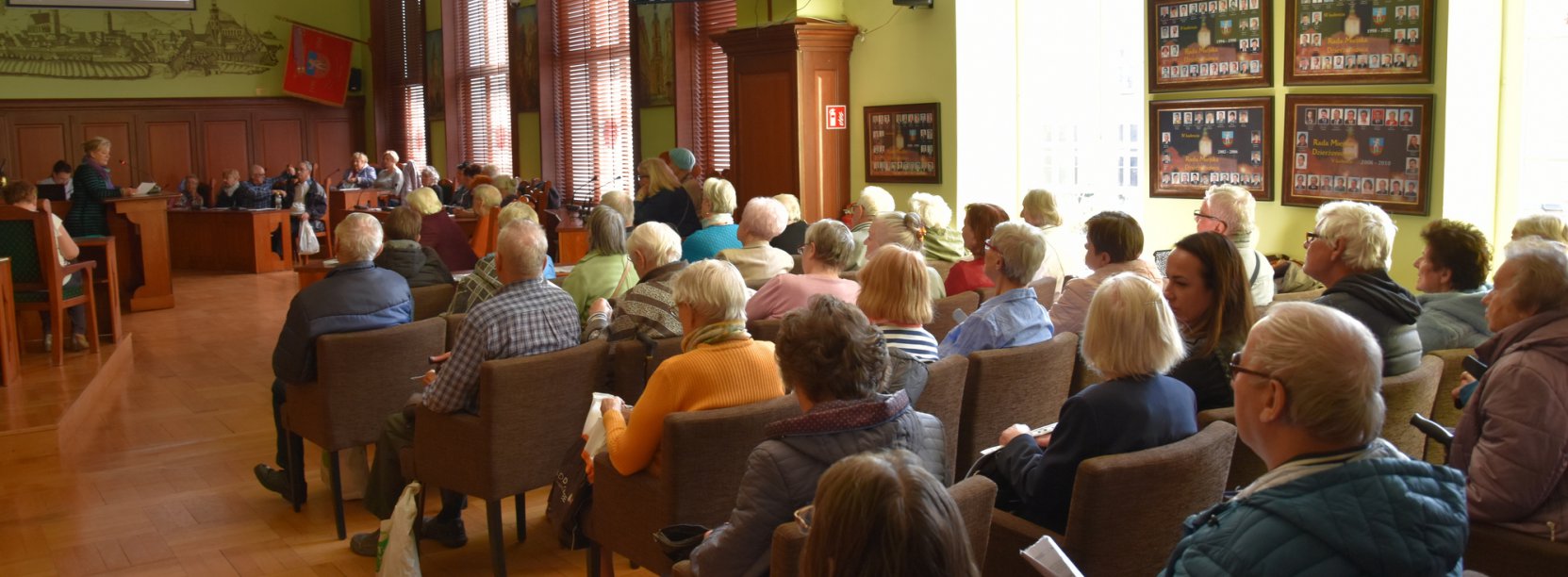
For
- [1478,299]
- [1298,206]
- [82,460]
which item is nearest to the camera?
[1478,299]

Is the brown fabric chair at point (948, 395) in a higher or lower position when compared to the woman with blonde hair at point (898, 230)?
lower

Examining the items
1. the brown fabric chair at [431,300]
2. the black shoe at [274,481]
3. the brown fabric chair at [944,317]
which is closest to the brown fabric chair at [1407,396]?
the brown fabric chair at [944,317]

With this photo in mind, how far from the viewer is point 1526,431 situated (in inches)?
104

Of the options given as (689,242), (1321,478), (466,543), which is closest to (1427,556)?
(1321,478)

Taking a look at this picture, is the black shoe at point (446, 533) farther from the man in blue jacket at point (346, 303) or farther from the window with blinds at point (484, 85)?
the window with blinds at point (484, 85)

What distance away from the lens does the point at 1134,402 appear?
272 centimetres

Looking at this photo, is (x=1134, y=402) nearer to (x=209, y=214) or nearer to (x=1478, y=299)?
(x=1478, y=299)

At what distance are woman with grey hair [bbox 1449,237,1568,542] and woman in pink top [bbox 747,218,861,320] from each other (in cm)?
239

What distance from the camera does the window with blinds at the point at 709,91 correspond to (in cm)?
1214

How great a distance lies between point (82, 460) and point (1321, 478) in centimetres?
614

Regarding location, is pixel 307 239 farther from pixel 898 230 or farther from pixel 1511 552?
pixel 1511 552

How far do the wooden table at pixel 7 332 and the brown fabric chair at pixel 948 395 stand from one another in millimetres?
5712

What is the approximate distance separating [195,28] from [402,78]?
118 inches

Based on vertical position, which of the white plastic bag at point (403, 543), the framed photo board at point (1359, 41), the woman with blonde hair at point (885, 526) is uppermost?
the framed photo board at point (1359, 41)
